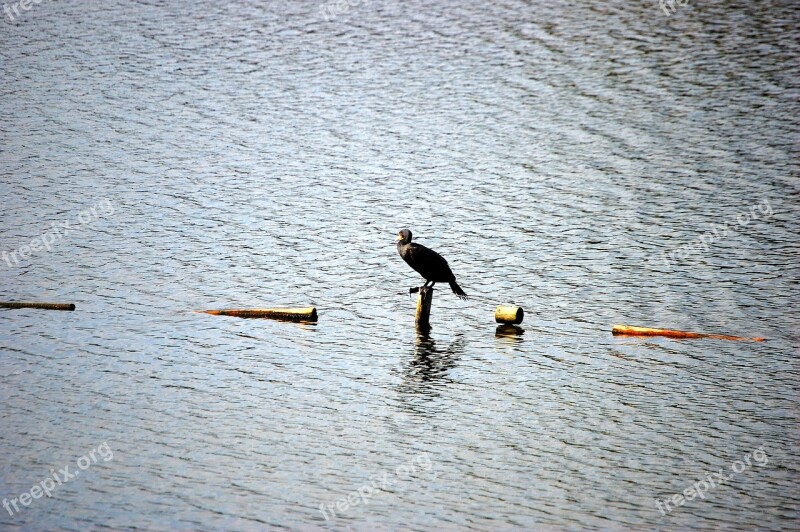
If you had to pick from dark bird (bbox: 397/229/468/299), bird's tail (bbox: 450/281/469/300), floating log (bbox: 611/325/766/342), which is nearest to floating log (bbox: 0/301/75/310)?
dark bird (bbox: 397/229/468/299)

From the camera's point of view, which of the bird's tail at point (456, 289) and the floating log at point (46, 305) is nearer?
the floating log at point (46, 305)

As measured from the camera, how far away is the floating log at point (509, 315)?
26.4m

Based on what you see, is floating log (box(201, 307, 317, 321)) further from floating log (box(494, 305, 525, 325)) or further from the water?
floating log (box(494, 305, 525, 325))

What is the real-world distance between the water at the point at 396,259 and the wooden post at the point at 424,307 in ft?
1.59

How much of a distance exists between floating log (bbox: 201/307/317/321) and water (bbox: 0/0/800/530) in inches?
8.8

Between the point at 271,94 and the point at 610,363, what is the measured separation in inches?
1099

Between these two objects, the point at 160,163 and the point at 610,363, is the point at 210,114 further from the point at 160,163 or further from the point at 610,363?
the point at 610,363

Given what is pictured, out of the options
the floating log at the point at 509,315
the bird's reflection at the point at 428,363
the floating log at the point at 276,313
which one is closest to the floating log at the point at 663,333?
the floating log at the point at 509,315

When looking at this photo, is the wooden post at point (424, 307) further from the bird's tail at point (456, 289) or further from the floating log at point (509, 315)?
the floating log at point (509, 315)

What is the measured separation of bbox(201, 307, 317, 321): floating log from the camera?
2652cm

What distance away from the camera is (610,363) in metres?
24.8

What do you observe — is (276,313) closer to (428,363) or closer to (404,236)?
(404,236)

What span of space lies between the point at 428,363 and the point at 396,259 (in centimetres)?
870

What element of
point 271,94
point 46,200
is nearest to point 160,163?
point 46,200
